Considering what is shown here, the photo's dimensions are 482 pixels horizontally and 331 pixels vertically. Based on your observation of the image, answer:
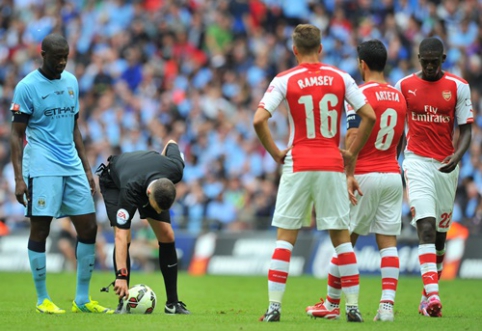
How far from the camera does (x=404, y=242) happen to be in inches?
756

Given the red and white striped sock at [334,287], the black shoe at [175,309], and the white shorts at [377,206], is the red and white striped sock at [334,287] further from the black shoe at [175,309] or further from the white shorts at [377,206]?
the black shoe at [175,309]

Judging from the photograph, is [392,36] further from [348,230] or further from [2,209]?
[348,230]

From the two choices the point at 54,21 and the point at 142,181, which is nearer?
the point at 142,181

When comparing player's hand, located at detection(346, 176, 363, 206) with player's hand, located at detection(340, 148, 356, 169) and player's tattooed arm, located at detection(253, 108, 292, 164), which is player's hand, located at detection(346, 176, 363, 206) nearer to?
player's hand, located at detection(340, 148, 356, 169)

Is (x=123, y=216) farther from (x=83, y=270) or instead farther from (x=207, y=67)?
(x=207, y=67)

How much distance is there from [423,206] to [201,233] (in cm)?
1035

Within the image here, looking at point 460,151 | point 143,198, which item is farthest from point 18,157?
point 460,151

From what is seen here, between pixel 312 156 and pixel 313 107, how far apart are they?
0.47 m

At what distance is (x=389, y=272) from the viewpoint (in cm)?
998

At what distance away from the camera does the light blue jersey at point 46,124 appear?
10.6 metres

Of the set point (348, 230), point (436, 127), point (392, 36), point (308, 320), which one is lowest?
point (308, 320)

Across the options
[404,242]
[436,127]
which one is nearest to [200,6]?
[404,242]

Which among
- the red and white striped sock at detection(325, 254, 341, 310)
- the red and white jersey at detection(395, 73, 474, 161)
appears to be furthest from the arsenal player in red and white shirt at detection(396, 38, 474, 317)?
the red and white striped sock at detection(325, 254, 341, 310)

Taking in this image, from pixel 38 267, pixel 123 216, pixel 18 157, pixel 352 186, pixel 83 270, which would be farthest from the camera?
pixel 83 270
